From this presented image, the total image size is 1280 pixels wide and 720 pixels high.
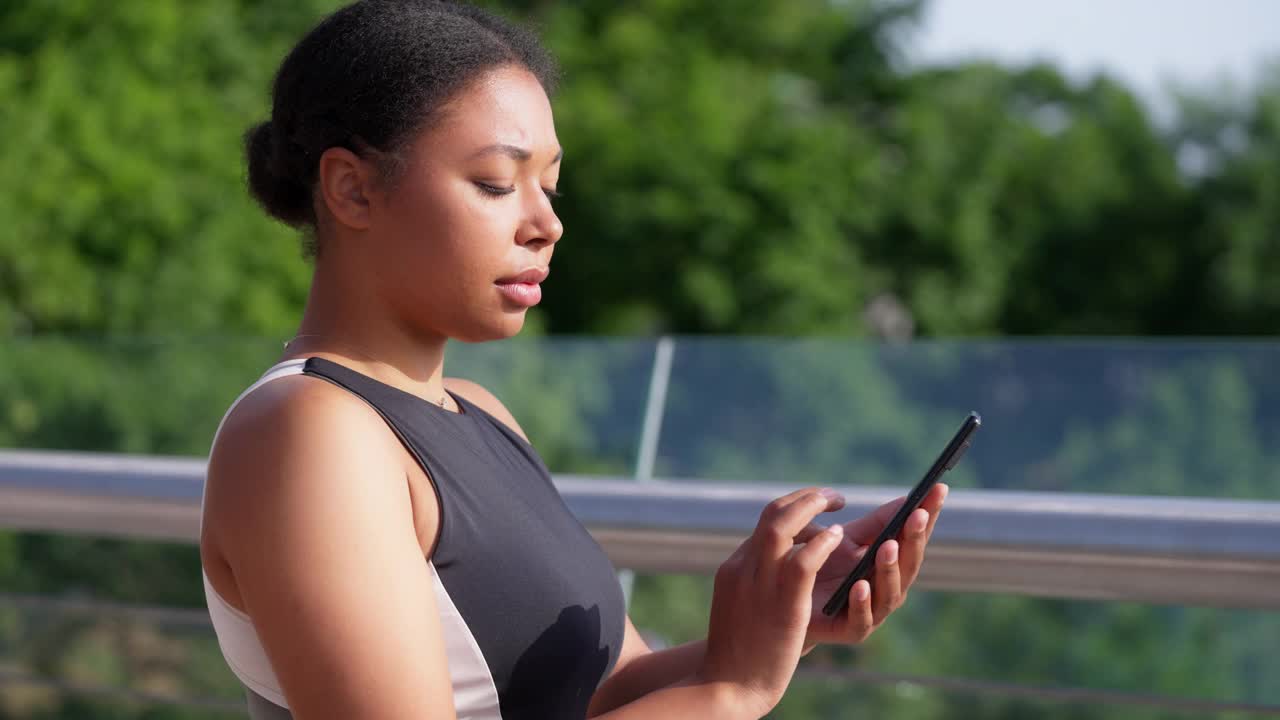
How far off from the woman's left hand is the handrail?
32cm

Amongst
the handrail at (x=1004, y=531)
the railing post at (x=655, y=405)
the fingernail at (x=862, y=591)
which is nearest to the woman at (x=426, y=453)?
the fingernail at (x=862, y=591)

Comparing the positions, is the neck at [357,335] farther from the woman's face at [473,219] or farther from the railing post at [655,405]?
the railing post at [655,405]

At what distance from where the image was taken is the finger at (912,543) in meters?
1.39

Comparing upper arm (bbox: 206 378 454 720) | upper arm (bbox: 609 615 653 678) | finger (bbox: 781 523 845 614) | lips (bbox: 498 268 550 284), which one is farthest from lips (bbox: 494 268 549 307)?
upper arm (bbox: 609 615 653 678)


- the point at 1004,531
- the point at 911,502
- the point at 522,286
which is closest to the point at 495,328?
the point at 522,286

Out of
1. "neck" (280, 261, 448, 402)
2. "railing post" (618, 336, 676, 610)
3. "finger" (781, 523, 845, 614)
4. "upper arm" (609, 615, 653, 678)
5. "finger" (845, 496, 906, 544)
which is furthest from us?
"railing post" (618, 336, 676, 610)

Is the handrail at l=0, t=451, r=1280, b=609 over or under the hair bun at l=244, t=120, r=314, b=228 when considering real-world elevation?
under

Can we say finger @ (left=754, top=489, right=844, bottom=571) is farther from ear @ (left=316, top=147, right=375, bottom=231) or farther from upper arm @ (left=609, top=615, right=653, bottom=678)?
ear @ (left=316, top=147, right=375, bottom=231)

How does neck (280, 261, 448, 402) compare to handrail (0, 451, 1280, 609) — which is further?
handrail (0, 451, 1280, 609)

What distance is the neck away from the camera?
142cm

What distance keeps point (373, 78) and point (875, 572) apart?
647mm

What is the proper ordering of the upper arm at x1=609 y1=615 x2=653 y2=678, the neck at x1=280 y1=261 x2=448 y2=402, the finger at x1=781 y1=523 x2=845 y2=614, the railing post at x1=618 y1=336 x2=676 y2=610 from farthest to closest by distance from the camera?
the railing post at x1=618 y1=336 x2=676 y2=610 → the upper arm at x1=609 y1=615 x2=653 y2=678 → the neck at x1=280 y1=261 x2=448 y2=402 → the finger at x1=781 y1=523 x2=845 y2=614

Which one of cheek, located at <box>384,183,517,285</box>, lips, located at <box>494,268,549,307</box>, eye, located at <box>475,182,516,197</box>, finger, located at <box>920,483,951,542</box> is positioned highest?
eye, located at <box>475,182,516,197</box>

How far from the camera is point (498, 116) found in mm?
1378
